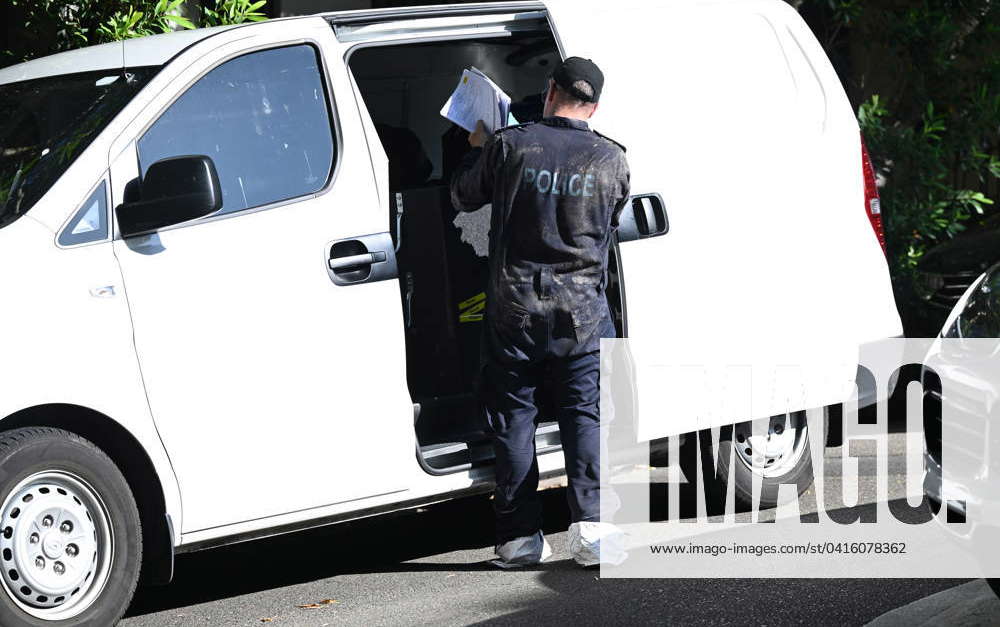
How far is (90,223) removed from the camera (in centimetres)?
470

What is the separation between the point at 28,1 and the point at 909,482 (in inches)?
208

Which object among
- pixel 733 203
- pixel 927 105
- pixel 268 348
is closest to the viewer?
pixel 268 348

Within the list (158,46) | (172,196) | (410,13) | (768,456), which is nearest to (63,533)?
(172,196)

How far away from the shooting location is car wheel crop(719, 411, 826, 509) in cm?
629

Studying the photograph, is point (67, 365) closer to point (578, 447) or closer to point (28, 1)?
point (578, 447)

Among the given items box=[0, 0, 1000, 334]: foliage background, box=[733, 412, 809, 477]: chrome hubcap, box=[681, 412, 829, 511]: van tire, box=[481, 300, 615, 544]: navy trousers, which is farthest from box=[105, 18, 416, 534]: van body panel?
box=[0, 0, 1000, 334]: foliage background

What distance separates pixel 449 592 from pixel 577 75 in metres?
2.03

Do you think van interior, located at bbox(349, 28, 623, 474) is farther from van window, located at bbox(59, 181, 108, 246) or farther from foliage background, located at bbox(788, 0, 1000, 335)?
foliage background, located at bbox(788, 0, 1000, 335)

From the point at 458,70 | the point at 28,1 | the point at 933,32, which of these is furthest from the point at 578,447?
the point at 933,32

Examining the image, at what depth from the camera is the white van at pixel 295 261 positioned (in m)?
4.63

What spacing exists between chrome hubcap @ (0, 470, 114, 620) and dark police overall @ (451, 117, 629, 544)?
1.55 m

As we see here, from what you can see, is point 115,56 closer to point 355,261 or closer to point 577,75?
point 355,261

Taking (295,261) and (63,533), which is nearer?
(63,533)

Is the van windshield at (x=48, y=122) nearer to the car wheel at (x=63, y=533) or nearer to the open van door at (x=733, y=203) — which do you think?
the car wheel at (x=63, y=533)
